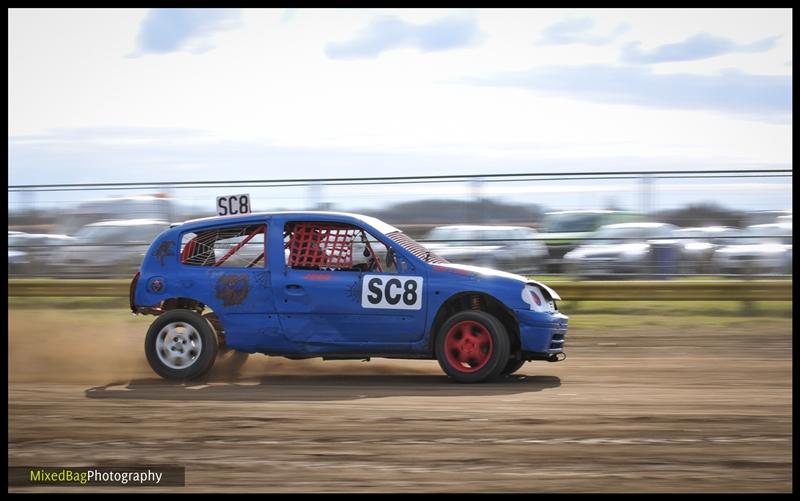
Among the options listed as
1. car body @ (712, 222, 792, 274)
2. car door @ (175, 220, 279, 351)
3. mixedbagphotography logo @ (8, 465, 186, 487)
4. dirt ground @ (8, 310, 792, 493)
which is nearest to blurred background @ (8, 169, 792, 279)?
car body @ (712, 222, 792, 274)

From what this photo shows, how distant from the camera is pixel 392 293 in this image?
975 cm

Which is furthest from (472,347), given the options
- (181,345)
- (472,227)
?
(472,227)

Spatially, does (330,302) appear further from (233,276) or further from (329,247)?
(233,276)

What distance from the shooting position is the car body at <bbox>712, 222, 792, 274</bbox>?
14.8 m

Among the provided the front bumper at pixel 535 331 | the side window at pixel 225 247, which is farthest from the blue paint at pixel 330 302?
the side window at pixel 225 247

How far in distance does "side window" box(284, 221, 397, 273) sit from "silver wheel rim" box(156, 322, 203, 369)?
110 cm

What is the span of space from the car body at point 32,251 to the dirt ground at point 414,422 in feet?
16.9

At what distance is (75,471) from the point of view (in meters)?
6.45

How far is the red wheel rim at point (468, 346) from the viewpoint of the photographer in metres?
9.64

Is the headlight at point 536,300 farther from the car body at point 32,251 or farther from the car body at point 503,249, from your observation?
the car body at point 32,251

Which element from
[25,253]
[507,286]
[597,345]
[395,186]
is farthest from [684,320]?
[25,253]

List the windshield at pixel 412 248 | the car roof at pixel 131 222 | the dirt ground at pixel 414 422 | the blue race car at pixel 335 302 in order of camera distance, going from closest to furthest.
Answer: the dirt ground at pixel 414 422, the blue race car at pixel 335 302, the windshield at pixel 412 248, the car roof at pixel 131 222

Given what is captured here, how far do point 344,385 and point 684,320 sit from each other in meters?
6.61

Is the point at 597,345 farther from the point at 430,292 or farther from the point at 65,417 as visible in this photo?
the point at 65,417
